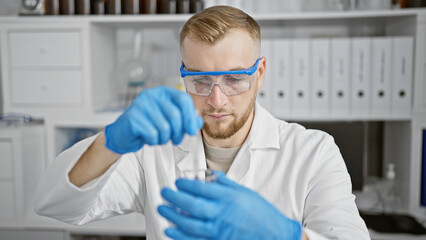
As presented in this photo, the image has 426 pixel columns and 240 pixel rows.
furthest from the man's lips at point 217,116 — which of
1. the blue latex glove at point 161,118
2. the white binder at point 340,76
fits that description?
the white binder at point 340,76

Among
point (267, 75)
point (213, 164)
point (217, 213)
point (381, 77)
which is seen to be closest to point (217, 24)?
point (213, 164)

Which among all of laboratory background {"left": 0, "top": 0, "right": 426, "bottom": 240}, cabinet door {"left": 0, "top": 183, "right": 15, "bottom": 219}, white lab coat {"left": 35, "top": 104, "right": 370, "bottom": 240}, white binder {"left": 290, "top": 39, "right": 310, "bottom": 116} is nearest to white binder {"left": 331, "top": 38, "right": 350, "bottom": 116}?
laboratory background {"left": 0, "top": 0, "right": 426, "bottom": 240}

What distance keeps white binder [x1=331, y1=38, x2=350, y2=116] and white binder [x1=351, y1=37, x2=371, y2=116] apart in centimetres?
3

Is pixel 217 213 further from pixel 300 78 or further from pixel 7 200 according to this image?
pixel 7 200

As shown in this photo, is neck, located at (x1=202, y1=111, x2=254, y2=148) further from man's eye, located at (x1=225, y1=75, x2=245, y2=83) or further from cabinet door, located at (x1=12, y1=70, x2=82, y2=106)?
cabinet door, located at (x1=12, y1=70, x2=82, y2=106)

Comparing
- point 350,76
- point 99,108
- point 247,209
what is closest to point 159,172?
point 247,209

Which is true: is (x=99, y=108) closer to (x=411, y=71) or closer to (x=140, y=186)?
(x=140, y=186)

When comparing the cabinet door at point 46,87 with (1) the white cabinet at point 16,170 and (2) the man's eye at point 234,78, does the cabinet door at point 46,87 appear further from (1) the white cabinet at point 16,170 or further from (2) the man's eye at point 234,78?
(2) the man's eye at point 234,78

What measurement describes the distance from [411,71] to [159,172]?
4.32ft

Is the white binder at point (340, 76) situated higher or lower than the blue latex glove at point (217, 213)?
higher

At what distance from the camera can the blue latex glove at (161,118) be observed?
775 millimetres

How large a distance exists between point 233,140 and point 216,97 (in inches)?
10.2

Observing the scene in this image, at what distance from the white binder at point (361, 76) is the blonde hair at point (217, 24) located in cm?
89

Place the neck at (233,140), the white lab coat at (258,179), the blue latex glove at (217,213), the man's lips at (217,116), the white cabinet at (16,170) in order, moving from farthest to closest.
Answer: the white cabinet at (16,170) → the neck at (233,140) → the man's lips at (217,116) → the white lab coat at (258,179) → the blue latex glove at (217,213)
